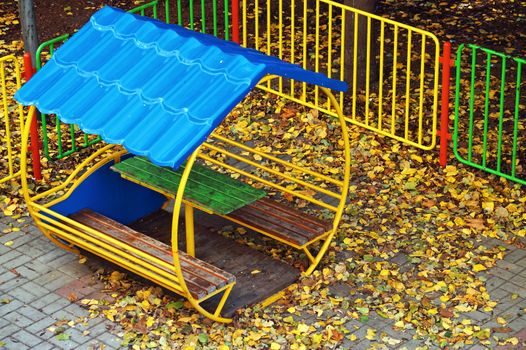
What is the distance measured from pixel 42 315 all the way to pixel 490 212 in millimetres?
3928

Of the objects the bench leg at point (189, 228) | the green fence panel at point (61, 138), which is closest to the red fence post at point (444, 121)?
the bench leg at point (189, 228)

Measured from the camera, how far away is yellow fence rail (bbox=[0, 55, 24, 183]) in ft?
36.7

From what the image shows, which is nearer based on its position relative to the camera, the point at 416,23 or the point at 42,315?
the point at 42,315

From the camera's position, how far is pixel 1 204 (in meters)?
11.1

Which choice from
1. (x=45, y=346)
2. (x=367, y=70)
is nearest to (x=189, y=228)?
(x=45, y=346)

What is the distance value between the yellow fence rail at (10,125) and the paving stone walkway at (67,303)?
0.95 meters

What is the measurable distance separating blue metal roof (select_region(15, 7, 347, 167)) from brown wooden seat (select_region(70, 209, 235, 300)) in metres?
1.08

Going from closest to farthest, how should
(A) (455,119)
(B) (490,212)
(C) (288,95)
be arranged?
(B) (490,212) < (A) (455,119) < (C) (288,95)

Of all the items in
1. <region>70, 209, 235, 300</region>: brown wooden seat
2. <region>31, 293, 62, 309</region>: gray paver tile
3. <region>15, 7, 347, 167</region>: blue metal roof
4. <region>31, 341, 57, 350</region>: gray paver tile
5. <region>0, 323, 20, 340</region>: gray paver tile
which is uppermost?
<region>15, 7, 347, 167</region>: blue metal roof

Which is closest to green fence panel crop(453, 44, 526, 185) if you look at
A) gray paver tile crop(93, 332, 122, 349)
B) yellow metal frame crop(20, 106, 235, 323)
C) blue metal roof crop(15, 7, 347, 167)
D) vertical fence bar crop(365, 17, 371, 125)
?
vertical fence bar crop(365, 17, 371, 125)

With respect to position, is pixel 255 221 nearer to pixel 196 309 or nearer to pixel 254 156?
pixel 196 309

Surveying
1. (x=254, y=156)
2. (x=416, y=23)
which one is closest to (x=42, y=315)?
(x=254, y=156)

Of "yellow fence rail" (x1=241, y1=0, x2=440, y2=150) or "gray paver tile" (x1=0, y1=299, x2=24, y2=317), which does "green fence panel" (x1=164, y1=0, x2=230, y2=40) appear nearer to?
"yellow fence rail" (x1=241, y1=0, x2=440, y2=150)

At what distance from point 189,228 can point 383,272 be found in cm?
158
